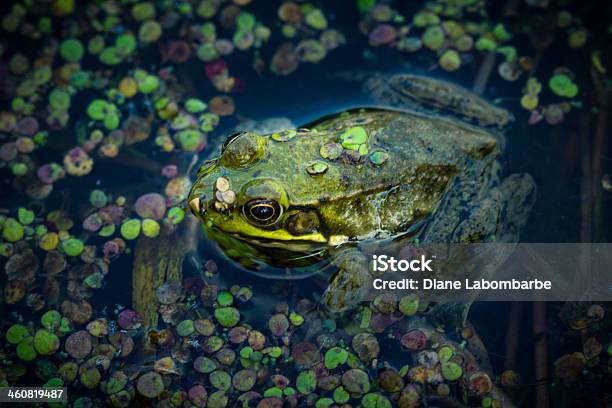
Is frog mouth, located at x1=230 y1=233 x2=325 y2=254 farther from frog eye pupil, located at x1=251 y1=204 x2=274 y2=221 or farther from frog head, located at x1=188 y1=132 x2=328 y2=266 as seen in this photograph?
frog eye pupil, located at x1=251 y1=204 x2=274 y2=221

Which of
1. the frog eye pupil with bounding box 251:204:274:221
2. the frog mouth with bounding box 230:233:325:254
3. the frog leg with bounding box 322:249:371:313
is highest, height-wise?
the frog eye pupil with bounding box 251:204:274:221

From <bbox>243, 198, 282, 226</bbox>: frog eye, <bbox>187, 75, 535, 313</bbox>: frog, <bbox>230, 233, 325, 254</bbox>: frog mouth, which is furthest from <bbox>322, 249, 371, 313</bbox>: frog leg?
<bbox>243, 198, 282, 226</bbox>: frog eye

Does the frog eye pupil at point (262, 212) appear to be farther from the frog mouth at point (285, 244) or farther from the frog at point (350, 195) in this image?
the frog mouth at point (285, 244)

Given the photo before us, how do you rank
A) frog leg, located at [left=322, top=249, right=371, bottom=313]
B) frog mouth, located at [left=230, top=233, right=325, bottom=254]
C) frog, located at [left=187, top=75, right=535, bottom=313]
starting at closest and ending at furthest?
1. frog, located at [left=187, top=75, right=535, bottom=313]
2. frog mouth, located at [left=230, top=233, right=325, bottom=254]
3. frog leg, located at [left=322, top=249, right=371, bottom=313]

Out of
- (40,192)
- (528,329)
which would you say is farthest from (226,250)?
(528,329)

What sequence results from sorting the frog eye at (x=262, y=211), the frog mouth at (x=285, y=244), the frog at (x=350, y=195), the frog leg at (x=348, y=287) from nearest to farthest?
1. the frog eye at (x=262, y=211)
2. the frog at (x=350, y=195)
3. the frog mouth at (x=285, y=244)
4. the frog leg at (x=348, y=287)

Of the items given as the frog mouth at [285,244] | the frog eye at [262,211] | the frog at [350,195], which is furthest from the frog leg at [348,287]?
the frog eye at [262,211]

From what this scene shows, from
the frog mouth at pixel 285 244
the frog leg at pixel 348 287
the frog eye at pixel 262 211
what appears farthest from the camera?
the frog leg at pixel 348 287

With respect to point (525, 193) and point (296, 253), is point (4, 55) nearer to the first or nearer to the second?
point (296, 253)

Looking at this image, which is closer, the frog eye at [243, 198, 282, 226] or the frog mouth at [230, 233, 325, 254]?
the frog eye at [243, 198, 282, 226]
